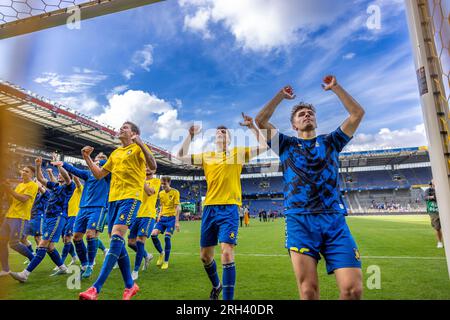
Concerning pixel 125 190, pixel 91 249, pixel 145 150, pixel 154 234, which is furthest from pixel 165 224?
pixel 145 150

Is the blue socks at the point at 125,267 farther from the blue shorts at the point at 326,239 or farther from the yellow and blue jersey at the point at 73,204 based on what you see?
the yellow and blue jersey at the point at 73,204

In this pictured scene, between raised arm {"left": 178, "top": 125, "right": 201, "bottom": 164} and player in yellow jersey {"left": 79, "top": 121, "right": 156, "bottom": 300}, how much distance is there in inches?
22.7

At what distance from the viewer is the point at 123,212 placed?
3639mm

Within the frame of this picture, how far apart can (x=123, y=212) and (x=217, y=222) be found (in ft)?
4.20

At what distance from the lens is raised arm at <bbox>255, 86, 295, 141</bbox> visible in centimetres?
266

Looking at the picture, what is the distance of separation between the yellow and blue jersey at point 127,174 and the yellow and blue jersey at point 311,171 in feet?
7.19

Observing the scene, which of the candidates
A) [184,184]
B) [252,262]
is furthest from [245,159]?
[184,184]

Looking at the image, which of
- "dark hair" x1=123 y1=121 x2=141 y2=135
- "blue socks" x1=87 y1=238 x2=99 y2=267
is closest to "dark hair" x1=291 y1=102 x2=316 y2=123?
"dark hair" x1=123 y1=121 x2=141 y2=135

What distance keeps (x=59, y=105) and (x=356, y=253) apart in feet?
80.2

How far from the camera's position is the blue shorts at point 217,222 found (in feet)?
11.7

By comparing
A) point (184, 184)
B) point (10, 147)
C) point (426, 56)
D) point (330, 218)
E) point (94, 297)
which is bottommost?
point (94, 297)

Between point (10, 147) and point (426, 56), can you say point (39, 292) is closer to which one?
point (10, 147)
